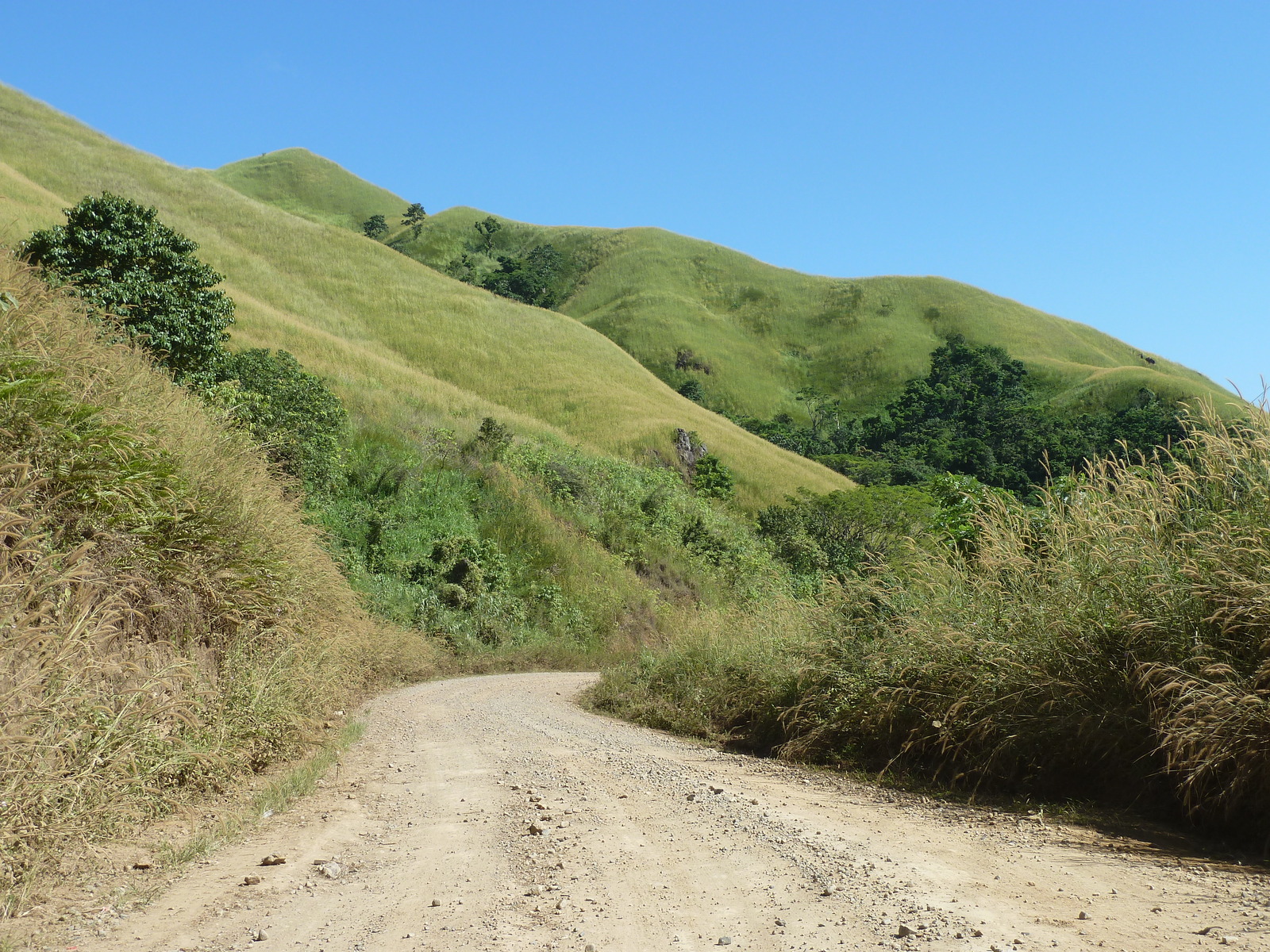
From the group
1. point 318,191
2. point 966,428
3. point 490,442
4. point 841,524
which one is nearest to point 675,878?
point 490,442

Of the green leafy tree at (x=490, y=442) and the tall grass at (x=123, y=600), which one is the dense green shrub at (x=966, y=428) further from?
the tall grass at (x=123, y=600)

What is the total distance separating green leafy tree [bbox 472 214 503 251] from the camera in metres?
168

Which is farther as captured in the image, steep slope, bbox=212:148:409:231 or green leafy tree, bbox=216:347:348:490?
steep slope, bbox=212:148:409:231

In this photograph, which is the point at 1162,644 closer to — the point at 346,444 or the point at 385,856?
the point at 385,856

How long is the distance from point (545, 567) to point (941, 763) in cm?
2232

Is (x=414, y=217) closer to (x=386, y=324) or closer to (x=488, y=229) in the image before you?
(x=488, y=229)

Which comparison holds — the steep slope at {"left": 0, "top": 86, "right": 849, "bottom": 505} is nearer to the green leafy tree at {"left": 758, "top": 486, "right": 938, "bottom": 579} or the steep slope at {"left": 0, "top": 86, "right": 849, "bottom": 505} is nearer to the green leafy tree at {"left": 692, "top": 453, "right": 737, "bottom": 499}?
the green leafy tree at {"left": 692, "top": 453, "right": 737, "bottom": 499}

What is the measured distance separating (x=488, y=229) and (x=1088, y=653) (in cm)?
17318

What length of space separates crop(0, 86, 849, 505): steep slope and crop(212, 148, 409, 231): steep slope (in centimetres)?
10662

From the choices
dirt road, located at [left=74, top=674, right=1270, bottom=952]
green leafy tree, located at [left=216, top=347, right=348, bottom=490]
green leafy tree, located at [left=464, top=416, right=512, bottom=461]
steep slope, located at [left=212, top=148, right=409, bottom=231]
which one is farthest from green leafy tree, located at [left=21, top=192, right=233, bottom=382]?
steep slope, located at [left=212, top=148, right=409, bottom=231]

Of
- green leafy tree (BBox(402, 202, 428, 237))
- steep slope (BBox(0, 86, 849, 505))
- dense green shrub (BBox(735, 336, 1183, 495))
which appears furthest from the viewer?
green leafy tree (BBox(402, 202, 428, 237))

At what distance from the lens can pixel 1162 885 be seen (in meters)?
4.30

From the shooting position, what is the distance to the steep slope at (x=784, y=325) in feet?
401

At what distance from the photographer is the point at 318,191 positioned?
18800cm
